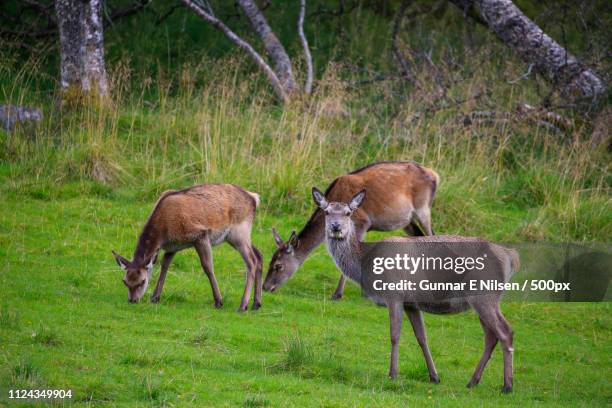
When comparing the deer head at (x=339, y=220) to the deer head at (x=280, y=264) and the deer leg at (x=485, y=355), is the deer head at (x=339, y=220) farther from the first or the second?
the deer leg at (x=485, y=355)

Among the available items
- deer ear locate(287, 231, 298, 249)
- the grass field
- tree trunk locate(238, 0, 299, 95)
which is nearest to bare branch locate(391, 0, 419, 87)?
the grass field

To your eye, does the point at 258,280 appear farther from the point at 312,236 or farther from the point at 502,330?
the point at 502,330

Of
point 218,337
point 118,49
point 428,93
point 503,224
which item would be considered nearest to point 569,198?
point 503,224

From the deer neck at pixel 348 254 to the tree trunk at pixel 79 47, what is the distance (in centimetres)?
749

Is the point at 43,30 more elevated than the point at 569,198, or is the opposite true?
the point at 43,30

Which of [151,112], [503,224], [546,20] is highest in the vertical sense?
[546,20]

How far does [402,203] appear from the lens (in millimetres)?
13141

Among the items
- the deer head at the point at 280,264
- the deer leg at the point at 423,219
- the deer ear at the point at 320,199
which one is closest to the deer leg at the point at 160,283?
the deer head at the point at 280,264

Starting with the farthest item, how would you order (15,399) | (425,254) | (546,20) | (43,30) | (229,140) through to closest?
(546,20) < (43,30) < (229,140) < (425,254) < (15,399)

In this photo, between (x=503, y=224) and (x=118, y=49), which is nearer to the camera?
(x=503, y=224)

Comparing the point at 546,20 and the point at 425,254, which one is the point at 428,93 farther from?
the point at 425,254

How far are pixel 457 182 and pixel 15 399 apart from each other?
945 centimetres

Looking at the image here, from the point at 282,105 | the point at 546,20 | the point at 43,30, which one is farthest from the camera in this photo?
the point at 546,20

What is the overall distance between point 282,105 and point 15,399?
438 inches
